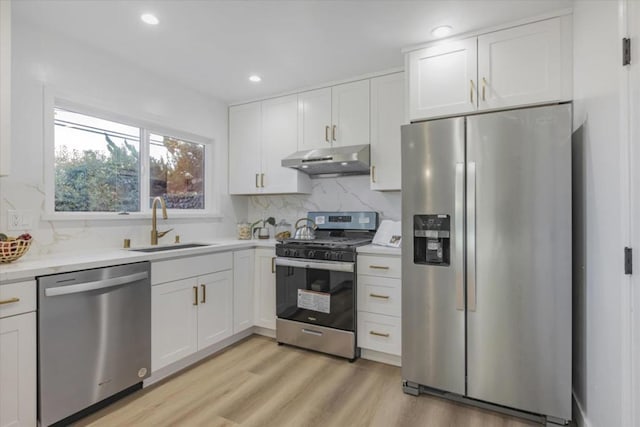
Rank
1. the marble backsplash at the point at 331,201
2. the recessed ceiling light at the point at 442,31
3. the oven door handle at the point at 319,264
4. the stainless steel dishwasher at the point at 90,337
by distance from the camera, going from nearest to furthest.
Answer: the stainless steel dishwasher at the point at 90,337 → the recessed ceiling light at the point at 442,31 → the oven door handle at the point at 319,264 → the marble backsplash at the point at 331,201

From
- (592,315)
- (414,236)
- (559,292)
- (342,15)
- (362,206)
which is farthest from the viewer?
(362,206)

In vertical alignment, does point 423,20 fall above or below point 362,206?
above

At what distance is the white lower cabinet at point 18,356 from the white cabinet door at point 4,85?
2.16 ft

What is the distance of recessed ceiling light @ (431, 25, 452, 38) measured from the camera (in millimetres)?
2141

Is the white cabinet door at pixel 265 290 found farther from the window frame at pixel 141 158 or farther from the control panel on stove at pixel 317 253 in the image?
the window frame at pixel 141 158

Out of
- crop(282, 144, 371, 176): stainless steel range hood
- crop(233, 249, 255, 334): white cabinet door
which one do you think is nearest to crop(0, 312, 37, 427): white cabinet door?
crop(233, 249, 255, 334): white cabinet door

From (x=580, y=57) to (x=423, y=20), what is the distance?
905 millimetres

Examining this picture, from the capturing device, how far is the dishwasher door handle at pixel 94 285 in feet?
5.60

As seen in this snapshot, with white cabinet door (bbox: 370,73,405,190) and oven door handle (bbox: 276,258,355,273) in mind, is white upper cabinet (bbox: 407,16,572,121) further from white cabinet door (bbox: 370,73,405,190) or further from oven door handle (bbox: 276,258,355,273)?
oven door handle (bbox: 276,258,355,273)

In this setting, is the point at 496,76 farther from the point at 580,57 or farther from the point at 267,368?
the point at 267,368

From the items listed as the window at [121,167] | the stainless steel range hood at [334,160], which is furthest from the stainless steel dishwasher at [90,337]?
the stainless steel range hood at [334,160]

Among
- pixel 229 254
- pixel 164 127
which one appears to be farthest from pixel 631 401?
pixel 164 127

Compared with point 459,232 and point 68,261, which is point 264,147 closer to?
point 68,261

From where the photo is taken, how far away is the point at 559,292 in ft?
5.84
